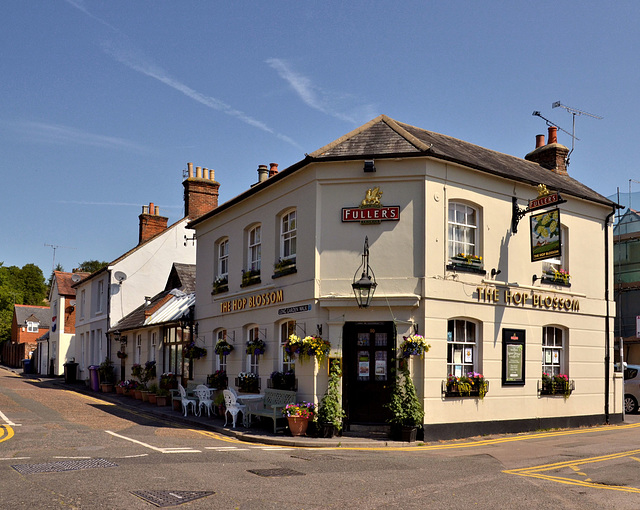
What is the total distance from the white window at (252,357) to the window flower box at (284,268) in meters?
2.17

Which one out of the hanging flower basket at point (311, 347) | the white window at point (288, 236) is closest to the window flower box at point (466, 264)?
the hanging flower basket at point (311, 347)

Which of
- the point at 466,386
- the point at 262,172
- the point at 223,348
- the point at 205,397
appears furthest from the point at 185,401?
the point at 262,172

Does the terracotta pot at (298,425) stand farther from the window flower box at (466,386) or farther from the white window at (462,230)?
the white window at (462,230)

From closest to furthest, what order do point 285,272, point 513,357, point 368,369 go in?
point 368,369 < point 513,357 < point 285,272

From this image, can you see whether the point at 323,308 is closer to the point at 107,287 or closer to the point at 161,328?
the point at 161,328

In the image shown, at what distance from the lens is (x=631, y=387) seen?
2261 cm

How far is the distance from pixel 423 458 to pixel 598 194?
12.1 meters

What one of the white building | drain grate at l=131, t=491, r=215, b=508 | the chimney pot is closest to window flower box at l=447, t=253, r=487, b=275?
drain grate at l=131, t=491, r=215, b=508

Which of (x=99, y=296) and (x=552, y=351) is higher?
(x=99, y=296)

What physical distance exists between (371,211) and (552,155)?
8.97 metres

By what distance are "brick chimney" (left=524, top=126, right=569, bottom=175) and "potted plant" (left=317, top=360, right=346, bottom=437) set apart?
36.3 feet

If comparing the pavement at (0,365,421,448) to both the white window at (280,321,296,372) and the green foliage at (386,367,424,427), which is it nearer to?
the green foliage at (386,367,424,427)

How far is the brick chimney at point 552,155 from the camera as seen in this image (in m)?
21.7

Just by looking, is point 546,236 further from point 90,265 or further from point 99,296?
point 90,265
